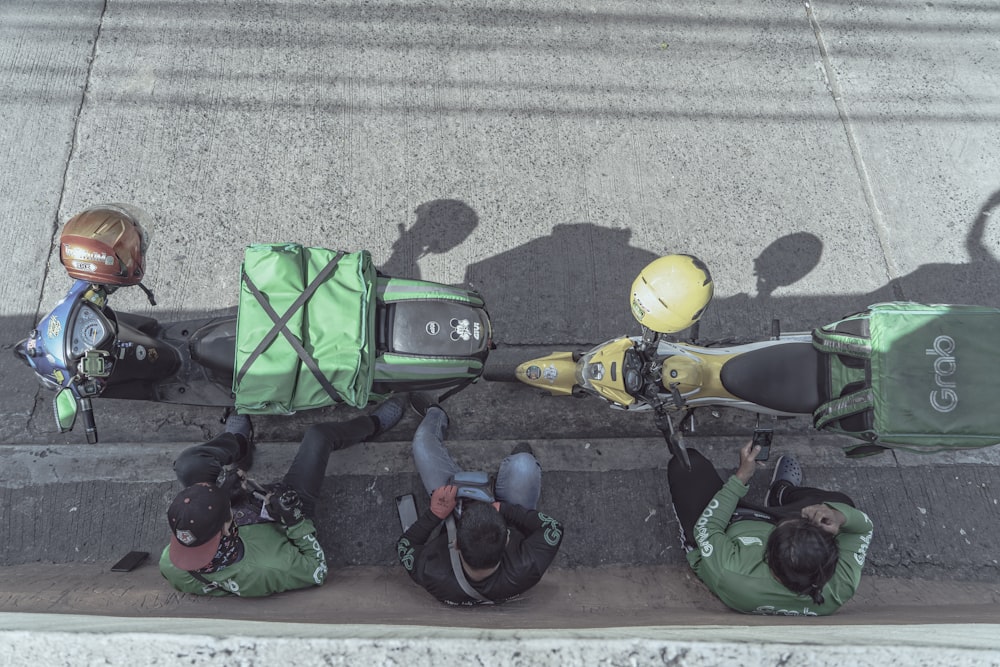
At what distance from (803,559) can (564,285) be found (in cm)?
209

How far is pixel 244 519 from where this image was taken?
2.93m

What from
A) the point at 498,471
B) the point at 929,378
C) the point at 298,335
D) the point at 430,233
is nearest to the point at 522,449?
the point at 498,471

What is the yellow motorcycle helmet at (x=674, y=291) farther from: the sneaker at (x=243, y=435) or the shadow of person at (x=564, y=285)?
the sneaker at (x=243, y=435)

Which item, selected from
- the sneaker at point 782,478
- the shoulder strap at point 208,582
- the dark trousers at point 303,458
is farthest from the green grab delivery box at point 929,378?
the shoulder strap at point 208,582

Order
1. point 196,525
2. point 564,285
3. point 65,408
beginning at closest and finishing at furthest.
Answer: point 196,525
point 65,408
point 564,285

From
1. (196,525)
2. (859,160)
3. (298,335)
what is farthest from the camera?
(859,160)

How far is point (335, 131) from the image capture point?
4.22 meters

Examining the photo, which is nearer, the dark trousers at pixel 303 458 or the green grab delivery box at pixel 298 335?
the green grab delivery box at pixel 298 335

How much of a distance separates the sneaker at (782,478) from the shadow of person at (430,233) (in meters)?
2.38

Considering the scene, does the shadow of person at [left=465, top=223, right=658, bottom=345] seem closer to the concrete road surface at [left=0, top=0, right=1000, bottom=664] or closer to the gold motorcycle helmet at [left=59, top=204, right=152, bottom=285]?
the concrete road surface at [left=0, top=0, right=1000, bottom=664]

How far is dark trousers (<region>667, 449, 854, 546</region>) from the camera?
10.3ft

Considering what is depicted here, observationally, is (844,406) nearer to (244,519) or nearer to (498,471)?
(498,471)

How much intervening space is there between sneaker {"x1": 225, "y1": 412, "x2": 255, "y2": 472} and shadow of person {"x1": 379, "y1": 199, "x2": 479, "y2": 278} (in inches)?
49.1

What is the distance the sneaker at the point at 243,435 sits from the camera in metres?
3.42
